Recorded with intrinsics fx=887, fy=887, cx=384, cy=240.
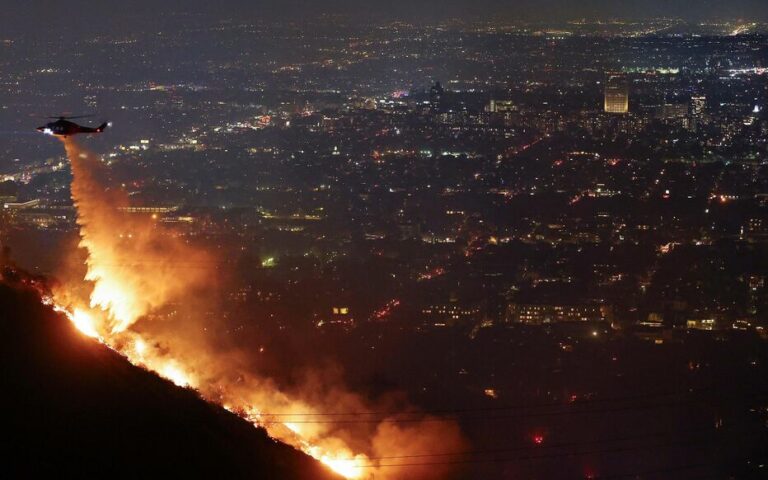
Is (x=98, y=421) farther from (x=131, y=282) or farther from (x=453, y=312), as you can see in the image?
(x=453, y=312)

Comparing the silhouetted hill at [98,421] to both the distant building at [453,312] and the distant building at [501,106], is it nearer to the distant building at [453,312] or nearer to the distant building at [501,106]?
the distant building at [453,312]

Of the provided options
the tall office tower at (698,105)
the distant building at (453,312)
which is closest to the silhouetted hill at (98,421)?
the distant building at (453,312)

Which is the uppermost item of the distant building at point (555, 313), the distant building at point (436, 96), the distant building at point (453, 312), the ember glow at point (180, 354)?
the distant building at point (436, 96)

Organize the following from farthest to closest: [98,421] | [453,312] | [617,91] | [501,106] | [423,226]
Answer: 1. [501,106]
2. [617,91]
3. [423,226]
4. [453,312]
5. [98,421]

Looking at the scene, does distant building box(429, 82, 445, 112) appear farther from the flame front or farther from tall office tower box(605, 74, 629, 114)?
the flame front

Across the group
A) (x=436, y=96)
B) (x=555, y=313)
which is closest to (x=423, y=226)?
(x=555, y=313)

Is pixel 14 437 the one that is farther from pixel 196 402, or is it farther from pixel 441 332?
pixel 441 332
